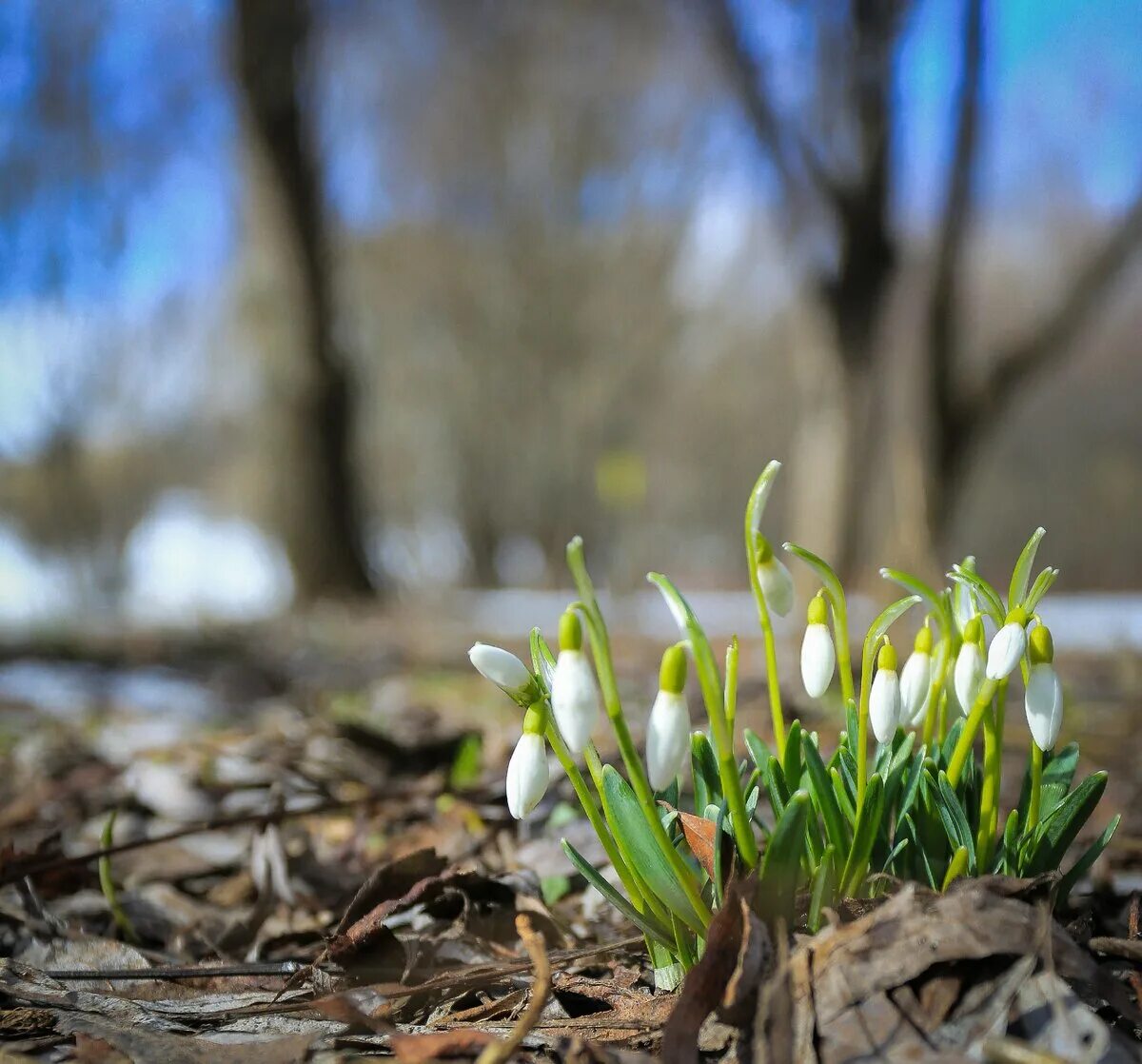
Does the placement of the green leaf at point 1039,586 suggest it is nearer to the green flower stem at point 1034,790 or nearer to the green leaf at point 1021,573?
the green leaf at point 1021,573

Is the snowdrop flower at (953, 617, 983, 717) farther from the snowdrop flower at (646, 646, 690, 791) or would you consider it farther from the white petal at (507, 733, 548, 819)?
the white petal at (507, 733, 548, 819)

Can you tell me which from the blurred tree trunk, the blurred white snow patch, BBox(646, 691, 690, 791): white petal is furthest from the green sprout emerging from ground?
the blurred tree trunk

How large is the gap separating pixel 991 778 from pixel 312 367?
854cm

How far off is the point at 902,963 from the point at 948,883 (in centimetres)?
19

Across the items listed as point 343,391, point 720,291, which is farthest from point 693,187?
point 343,391

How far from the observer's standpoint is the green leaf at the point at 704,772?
1.20 metres

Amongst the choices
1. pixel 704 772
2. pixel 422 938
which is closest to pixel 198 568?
pixel 422 938

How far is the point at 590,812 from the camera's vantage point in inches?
43.4

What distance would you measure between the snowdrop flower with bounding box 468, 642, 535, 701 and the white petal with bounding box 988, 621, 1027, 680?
43cm

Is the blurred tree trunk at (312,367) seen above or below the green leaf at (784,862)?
above

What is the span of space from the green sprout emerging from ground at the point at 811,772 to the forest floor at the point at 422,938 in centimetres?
6

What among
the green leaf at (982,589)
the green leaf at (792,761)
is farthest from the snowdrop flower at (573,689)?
the green leaf at (982,589)

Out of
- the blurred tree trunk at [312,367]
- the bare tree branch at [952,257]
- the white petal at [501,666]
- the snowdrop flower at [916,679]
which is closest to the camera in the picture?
the white petal at [501,666]

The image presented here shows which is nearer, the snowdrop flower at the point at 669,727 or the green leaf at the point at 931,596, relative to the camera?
the snowdrop flower at the point at 669,727
